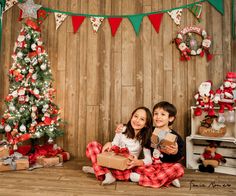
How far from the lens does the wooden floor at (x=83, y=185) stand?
6.23 ft

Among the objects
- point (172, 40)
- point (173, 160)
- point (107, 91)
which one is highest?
point (172, 40)

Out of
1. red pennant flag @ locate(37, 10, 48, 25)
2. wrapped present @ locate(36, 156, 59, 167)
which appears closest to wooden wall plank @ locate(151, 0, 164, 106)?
wrapped present @ locate(36, 156, 59, 167)

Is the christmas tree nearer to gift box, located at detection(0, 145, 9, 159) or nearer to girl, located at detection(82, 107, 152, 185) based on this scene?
gift box, located at detection(0, 145, 9, 159)

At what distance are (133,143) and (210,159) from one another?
84 cm

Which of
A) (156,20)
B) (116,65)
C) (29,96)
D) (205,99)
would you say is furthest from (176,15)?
(29,96)

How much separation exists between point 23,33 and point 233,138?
2.51 m

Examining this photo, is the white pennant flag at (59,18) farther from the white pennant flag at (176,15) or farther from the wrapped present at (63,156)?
the wrapped present at (63,156)

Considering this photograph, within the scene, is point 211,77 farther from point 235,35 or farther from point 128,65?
point 128,65

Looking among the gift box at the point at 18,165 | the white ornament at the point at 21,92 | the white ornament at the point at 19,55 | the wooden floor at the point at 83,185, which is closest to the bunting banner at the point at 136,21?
the white ornament at the point at 19,55

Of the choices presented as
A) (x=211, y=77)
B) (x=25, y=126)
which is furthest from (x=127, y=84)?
(x=25, y=126)

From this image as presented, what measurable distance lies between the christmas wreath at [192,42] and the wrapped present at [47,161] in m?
1.87

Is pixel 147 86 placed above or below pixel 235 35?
below

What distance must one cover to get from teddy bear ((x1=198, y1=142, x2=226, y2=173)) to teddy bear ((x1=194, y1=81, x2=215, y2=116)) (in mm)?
344

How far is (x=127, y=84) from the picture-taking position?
3.17 meters
